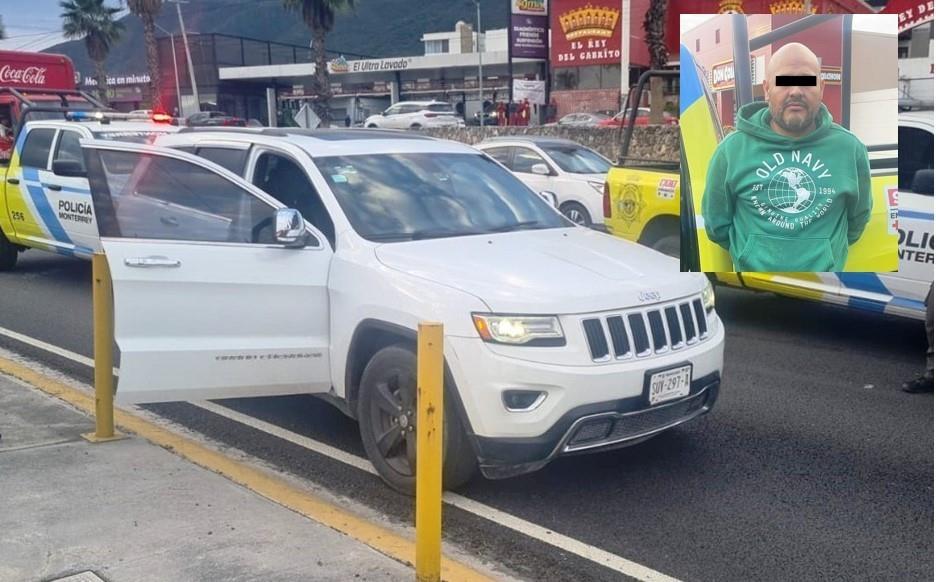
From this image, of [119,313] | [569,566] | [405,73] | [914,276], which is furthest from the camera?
[405,73]

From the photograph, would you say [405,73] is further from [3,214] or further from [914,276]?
[914,276]

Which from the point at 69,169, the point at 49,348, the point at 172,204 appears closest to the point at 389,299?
the point at 172,204

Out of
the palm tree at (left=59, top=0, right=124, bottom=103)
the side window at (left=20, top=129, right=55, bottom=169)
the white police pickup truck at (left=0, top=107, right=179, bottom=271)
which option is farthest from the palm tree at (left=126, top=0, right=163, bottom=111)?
the side window at (left=20, top=129, right=55, bottom=169)

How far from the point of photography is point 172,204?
5594 mm

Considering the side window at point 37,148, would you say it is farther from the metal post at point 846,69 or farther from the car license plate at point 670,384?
the metal post at point 846,69

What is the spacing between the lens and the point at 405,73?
59.3 metres

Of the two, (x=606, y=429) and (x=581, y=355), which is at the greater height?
(x=581, y=355)

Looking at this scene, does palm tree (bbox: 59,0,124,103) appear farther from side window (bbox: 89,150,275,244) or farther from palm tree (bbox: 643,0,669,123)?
side window (bbox: 89,150,275,244)

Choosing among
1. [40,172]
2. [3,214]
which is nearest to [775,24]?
[40,172]

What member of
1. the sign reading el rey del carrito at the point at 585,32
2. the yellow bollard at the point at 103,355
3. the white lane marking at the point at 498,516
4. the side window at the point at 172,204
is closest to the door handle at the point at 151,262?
the side window at the point at 172,204

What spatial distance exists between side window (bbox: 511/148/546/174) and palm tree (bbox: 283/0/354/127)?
24.5m

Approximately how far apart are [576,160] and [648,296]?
10271 mm

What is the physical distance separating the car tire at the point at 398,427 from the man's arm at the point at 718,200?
1.55m

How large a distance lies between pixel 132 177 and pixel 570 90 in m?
42.8
